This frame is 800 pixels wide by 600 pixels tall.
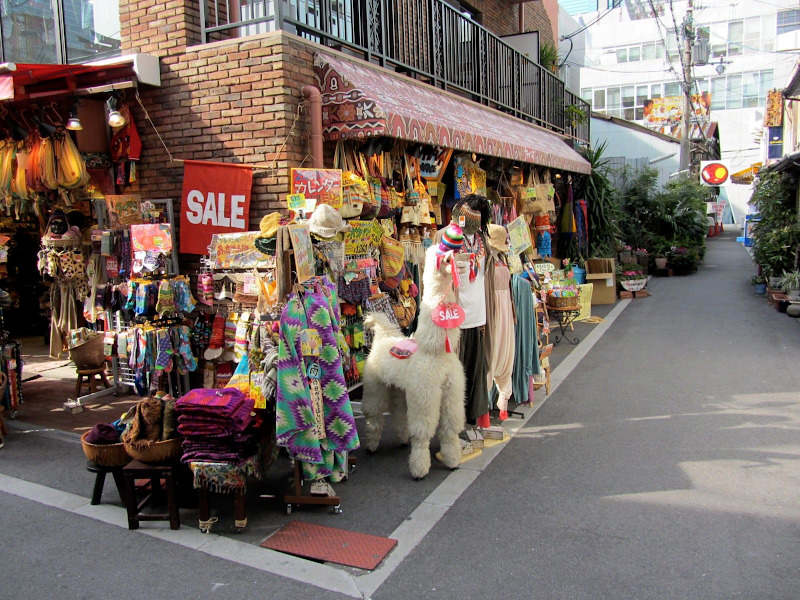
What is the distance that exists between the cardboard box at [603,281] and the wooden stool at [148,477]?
11840 millimetres

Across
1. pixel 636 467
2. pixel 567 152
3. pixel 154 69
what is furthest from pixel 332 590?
pixel 567 152

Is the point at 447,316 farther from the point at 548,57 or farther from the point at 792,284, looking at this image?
the point at 548,57

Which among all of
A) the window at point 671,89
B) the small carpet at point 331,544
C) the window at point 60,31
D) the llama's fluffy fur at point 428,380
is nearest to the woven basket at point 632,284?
the llama's fluffy fur at point 428,380

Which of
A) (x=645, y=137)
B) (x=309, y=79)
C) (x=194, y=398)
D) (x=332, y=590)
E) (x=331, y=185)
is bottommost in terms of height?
(x=332, y=590)

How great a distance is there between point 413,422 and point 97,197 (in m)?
4.85

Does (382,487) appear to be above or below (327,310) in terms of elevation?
below

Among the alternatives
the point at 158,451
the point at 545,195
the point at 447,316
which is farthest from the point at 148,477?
the point at 545,195

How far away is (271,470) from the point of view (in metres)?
5.08

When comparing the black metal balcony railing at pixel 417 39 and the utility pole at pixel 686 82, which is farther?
the utility pole at pixel 686 82

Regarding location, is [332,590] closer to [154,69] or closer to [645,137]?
[154,69]

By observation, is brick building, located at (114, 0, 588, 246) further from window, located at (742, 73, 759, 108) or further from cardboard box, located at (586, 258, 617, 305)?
window, located at (742, 73, 759, 108)

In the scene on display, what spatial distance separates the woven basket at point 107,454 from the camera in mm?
4254

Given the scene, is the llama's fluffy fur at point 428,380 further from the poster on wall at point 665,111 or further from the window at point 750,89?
the window at point 750,89

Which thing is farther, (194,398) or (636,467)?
(636,467)
